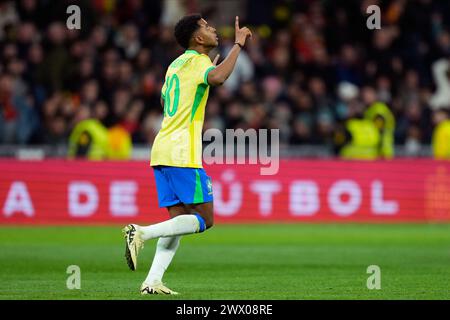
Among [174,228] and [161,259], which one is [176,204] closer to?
[174,228]

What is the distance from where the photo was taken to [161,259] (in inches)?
377

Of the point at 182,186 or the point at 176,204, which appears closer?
the point at 182,186

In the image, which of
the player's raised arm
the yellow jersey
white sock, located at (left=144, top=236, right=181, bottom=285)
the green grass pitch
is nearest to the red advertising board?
the green grass pitch

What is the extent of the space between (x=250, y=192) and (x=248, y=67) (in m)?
3.72

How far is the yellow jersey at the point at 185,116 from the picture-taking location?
31.1 feet

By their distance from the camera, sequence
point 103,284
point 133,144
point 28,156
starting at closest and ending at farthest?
point 103,284
point 28,156
point 133,144

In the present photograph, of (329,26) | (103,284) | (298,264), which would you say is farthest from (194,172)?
(329,26)

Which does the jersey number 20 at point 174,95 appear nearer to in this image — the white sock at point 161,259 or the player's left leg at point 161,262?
the player's left leg at point 161,262

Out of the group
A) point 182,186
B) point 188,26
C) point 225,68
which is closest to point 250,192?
point 188,26

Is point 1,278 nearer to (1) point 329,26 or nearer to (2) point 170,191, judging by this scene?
(2) point 170,191

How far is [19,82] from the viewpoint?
67.8 feet

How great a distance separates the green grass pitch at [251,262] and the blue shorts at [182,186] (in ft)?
2.60

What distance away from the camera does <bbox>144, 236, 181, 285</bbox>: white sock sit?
9477mm

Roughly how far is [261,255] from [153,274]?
4709 mm
